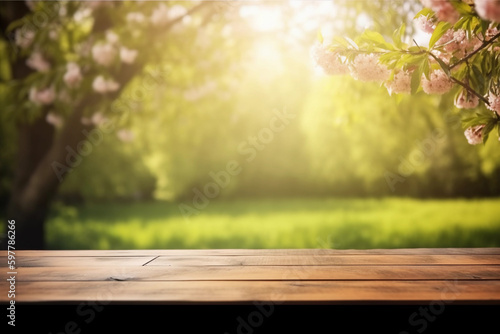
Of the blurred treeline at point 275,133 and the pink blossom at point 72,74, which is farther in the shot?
the blurred treeline at point 275,133

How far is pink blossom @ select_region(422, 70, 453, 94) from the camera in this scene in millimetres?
2105

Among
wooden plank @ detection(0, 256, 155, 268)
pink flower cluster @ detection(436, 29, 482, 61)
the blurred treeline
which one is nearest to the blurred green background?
the blurred treeline

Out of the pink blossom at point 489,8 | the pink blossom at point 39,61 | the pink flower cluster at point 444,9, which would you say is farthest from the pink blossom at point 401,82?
the pink blossom at point 39,61

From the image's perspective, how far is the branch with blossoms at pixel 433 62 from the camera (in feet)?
6.29

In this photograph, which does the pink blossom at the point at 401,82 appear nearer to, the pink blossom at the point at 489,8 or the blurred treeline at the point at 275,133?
the blurred treeline at the point at 275,133

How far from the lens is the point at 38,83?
4.41 m

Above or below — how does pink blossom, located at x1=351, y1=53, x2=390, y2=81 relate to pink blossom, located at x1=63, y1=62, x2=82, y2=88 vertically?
below

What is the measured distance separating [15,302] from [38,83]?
11.3 ft

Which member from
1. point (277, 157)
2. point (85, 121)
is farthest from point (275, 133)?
point (85, 121)

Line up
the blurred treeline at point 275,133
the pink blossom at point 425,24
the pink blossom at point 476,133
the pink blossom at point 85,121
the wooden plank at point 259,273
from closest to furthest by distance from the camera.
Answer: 1. the wooden plank at point 259,273
2. the pink blossom at point 425,24
3. the pink blossom at point 476,133
4. the pink blossom at point 85,121
5. the blurred treeline at point 275,133

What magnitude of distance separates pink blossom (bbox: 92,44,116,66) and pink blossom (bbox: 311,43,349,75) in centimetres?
294

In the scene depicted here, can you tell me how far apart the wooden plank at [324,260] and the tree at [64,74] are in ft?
9.16

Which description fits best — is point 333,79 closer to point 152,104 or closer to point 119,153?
point 152,104

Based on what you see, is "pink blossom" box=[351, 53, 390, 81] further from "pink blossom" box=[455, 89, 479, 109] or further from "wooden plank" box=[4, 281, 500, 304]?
"wooden plank" box=[4, 281, 500, 304]
